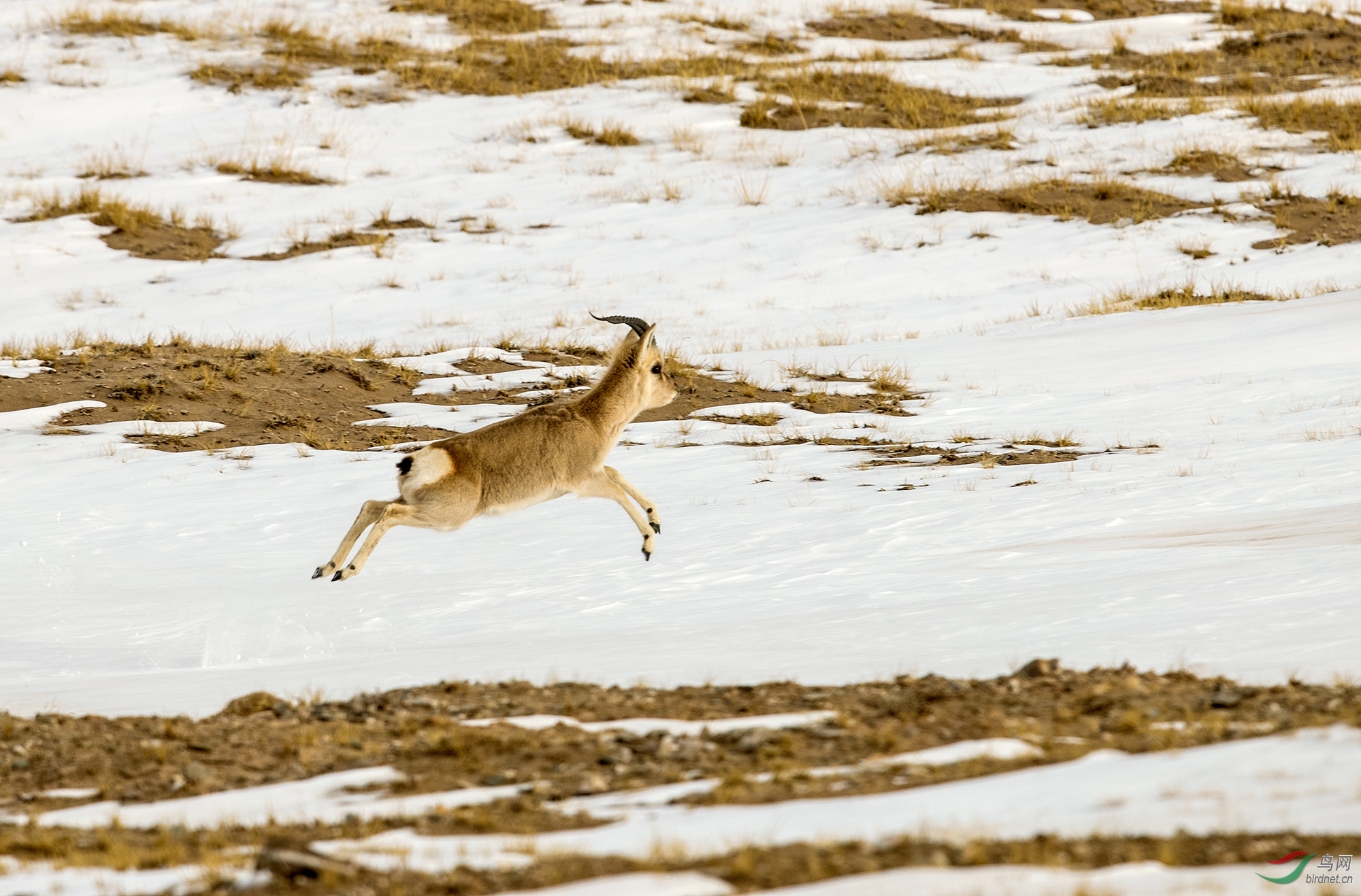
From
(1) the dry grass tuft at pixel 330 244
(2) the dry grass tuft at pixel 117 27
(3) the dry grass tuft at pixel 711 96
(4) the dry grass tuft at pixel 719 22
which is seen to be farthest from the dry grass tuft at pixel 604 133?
(2) the dry grass tuft at pixel 117 27

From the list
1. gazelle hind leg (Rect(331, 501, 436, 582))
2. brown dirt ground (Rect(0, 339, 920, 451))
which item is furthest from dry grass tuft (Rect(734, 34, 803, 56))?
gazelle hind leg (Rect(331, 501, 436, 582))

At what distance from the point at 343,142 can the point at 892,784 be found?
2510 cm

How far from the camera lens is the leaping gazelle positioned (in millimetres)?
9180

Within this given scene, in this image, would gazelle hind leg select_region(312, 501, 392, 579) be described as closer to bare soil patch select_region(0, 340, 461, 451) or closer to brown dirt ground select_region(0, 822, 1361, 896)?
brown dirt ground select_region(0, 822, 1361, 896)

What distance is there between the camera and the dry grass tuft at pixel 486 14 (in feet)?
109

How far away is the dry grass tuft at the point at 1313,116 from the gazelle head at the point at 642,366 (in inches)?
757

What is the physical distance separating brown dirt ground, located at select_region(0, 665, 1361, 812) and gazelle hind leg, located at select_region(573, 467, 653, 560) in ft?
9.06

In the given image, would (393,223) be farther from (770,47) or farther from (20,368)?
(770,47)

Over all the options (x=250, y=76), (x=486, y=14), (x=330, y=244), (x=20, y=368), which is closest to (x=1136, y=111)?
(x=330, y=244)

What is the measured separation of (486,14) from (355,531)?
27454mm

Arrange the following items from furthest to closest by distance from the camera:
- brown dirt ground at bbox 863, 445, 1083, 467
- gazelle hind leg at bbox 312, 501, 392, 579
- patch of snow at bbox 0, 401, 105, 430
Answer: patch of snow at bbox 0, 401, 105, 430 < brown dirt ground at bbox 863, 445, 1083, 467 < gazelle hind leg at bbox 312, 501, 392, 579

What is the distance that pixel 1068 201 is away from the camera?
77.6 ft

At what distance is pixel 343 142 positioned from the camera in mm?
27891

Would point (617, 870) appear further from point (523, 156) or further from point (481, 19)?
point (481, 19)
